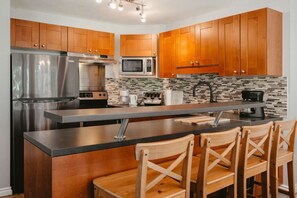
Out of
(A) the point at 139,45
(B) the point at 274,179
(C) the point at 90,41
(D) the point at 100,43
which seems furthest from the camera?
(A) the point at 139,45

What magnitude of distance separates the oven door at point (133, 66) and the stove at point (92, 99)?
22.7 inches

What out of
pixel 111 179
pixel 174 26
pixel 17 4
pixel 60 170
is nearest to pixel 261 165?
pixel 111 179

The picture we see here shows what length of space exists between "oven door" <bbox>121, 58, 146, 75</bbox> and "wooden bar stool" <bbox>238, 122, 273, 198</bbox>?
9.27ft

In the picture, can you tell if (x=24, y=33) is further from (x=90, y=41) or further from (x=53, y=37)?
(x=90, y=41)

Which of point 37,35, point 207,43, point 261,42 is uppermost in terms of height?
point 37,35

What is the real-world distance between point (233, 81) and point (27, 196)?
3122mm

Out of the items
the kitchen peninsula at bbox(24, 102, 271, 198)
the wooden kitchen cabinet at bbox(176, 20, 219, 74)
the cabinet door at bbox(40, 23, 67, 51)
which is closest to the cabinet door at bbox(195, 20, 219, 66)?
the wooden kitchen cabinet at bbox(176, 20, 219, 74)

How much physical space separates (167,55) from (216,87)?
1042 mm

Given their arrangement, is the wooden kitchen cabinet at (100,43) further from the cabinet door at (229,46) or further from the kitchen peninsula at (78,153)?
the kitchen peninsula at (78,153)

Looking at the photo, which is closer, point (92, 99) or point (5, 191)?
point (5, 191)

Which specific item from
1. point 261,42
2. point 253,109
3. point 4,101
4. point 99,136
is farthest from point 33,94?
point 261,42

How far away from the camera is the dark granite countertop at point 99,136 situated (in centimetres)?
176

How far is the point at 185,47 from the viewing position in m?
4.29

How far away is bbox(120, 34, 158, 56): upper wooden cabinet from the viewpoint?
479cm
